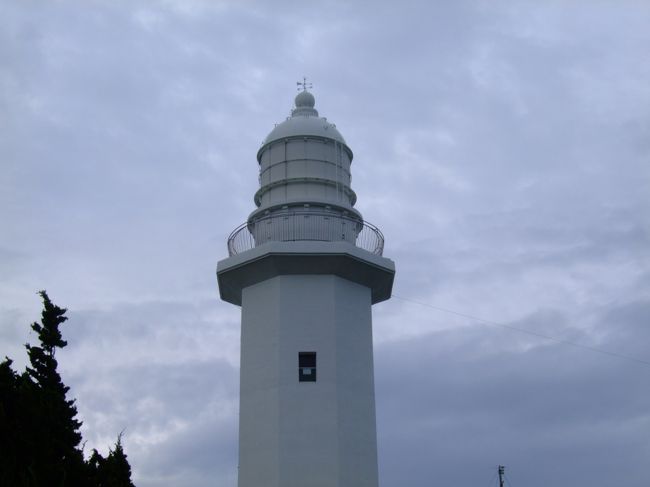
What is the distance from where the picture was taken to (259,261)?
73.4 feet

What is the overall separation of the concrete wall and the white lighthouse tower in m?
0.02

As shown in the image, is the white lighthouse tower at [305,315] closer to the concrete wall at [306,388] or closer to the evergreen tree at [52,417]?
the concrete wall at [306,388]

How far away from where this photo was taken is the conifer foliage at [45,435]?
1888cm

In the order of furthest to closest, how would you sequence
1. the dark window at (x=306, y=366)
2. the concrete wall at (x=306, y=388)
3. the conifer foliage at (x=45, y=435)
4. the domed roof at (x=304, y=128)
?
the domed roof at (x=304, y=128) < the dark window at (x=306, y=366) < the concrete wall at (x=306, y=388) < the conifer foliage at (x=45, y=435)

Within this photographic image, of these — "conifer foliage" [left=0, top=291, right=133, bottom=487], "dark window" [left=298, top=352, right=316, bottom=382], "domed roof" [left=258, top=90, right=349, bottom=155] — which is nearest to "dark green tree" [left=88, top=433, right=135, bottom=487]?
"conifer foliage" [left=0, top=291, right=133, bottom=487]

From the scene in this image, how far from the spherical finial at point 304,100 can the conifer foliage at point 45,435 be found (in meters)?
9.52

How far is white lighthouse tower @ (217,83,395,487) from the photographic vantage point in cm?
2106

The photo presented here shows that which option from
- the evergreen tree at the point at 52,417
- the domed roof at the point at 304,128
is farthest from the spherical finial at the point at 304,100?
the evergreen tree at the point at 52,417

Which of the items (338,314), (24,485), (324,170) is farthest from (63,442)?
(324,170)

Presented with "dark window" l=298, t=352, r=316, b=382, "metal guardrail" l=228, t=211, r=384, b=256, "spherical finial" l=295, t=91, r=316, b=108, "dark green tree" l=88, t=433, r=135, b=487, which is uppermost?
"spherical finial" l=295, t=91, r=316, b=108

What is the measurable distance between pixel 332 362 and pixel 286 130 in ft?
21.4

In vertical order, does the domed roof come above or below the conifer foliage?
above

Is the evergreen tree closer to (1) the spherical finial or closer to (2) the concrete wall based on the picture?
(2) the concrete wall

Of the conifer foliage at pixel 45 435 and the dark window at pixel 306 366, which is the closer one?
the conifer foliage at pixel 45 435
